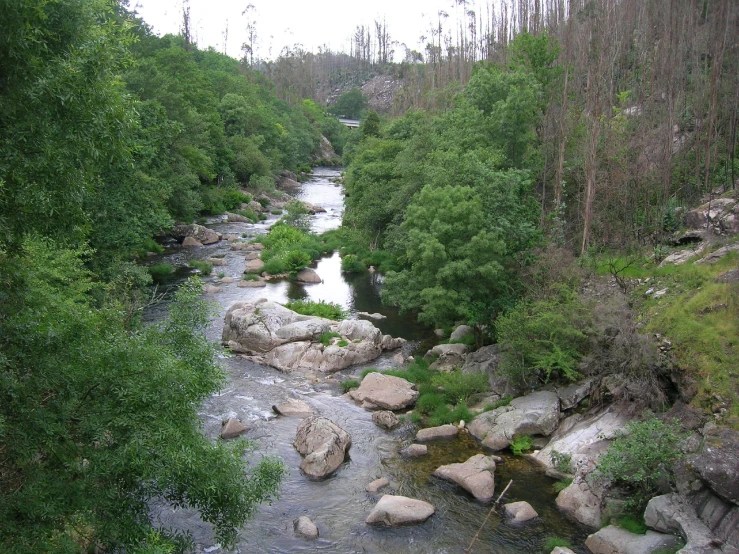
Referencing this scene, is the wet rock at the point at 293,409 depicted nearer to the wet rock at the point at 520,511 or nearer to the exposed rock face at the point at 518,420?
the exposed rock face at the point at 518,420

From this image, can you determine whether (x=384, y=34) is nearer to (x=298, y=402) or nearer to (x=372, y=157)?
(x=372, y=157)

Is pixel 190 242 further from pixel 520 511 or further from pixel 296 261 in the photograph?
pixel 520 511

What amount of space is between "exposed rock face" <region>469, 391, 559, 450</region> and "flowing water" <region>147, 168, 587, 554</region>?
0.54 meters

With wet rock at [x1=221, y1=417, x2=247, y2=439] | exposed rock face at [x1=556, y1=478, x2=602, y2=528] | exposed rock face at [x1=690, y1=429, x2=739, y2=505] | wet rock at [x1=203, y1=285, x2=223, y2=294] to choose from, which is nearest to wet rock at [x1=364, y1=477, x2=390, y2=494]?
exposed rock face at [x1=556, y1=478, x2=602, y2=528]

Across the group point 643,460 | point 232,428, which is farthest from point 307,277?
point 643,460

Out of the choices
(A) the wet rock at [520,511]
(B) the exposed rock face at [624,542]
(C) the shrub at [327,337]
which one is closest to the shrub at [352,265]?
(C) the shrub at [327,337]

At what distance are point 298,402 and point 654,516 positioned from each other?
491 inches

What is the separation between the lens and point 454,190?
83.9ft

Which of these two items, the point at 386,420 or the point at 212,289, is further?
the point at 212,289

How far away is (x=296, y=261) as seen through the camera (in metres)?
41.0

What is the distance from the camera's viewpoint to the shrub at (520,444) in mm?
19281

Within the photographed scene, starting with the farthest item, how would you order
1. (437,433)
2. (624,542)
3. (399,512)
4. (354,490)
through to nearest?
(437,433), (354,490), (399,512), (624,542)

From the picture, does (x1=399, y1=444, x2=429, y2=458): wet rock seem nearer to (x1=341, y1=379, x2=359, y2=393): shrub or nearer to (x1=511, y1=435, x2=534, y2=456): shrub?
(x1=511, y1=435, x2=534, y2=456): shrub

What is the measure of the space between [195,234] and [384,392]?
28303 millimetres
